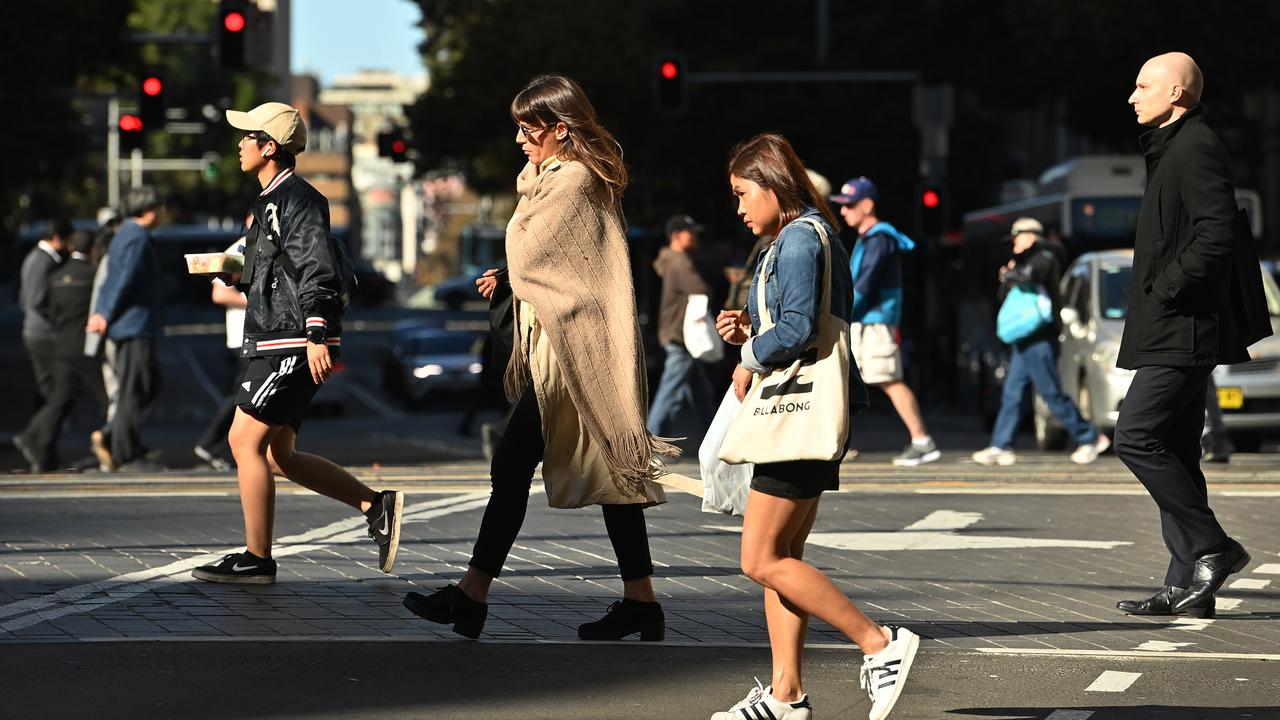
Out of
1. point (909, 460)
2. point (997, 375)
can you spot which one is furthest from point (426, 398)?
point (909, 460)

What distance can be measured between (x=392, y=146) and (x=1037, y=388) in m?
19.0

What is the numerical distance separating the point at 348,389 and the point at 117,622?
114 feet

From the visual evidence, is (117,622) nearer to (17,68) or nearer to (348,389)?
(17,68)

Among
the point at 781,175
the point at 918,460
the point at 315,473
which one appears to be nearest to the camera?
the point at 781,175

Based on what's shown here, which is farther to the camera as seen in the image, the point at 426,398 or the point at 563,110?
the point at 426,398

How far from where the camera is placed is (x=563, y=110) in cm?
723

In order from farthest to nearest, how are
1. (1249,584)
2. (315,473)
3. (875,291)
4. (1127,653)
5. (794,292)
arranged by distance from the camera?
(875,291) < (1249,584) < (315,473) < (1127,653) < (794,292)

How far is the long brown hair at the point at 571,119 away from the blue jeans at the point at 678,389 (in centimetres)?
757

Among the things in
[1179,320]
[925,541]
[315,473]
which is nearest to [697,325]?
[925,541]

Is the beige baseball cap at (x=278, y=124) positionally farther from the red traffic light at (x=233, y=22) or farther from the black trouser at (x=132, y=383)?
the red traffic light at (x=233, y=22)

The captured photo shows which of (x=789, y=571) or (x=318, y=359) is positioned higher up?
(x=318, y=359)

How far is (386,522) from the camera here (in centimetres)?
845

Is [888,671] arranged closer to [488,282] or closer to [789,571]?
[789,571]

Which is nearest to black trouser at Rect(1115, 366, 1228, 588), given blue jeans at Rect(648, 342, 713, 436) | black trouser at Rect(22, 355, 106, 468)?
Answer: blue jeans at Rect(648, 342, 713, 436)
